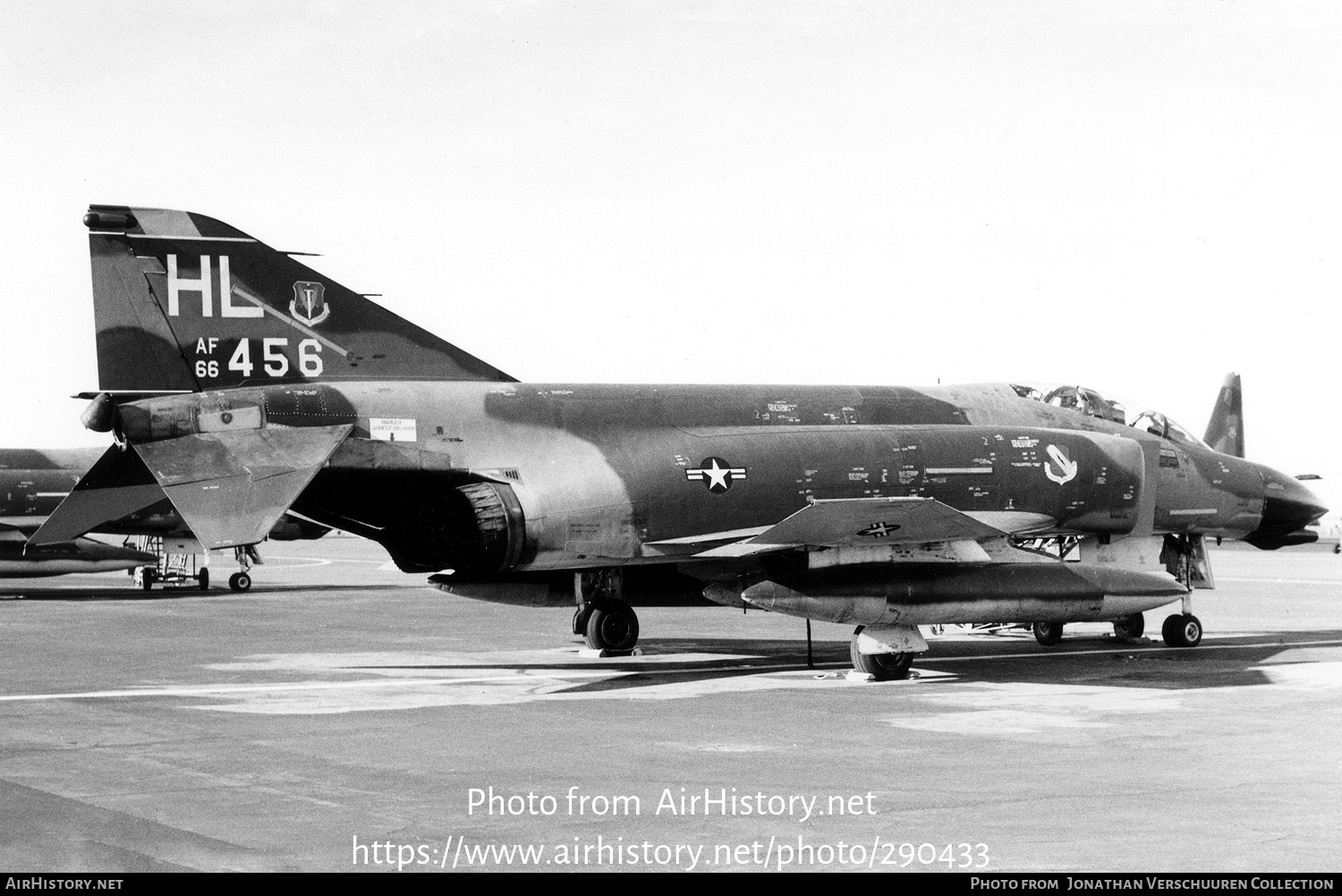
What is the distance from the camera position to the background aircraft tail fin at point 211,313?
46.0 ft

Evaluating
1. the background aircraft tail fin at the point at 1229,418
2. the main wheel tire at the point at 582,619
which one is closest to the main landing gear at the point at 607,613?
the main wheel tire at the point at 582,619

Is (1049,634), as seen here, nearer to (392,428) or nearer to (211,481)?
(392,428)

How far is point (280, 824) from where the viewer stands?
285 inches

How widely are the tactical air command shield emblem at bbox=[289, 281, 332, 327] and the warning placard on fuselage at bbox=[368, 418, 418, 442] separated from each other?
4.55 feet

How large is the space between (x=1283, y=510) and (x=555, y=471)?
10.2 metres

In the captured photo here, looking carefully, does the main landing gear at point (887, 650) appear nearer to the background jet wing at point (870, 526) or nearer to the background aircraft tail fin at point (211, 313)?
the background jet wing at point (870, 526)

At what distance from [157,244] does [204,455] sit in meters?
2.55

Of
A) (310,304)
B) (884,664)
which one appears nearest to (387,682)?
(310,304)

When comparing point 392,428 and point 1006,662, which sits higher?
point 392,428

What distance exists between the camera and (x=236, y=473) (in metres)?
12.9

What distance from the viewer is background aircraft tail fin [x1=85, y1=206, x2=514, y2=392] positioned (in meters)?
14.0

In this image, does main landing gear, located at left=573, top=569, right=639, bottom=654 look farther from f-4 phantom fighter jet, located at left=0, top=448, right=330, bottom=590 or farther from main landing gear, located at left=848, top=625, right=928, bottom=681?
f-4 phantom fighter jet, located at left=0, top=448, right=330, bottom=590

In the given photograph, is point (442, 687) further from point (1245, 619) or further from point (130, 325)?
point (1245, 619)

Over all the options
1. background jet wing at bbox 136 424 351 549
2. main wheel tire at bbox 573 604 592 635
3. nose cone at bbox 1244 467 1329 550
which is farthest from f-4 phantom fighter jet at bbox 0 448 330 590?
nose cone at bbox 1244 467 1329 550
